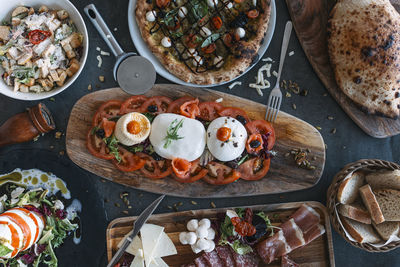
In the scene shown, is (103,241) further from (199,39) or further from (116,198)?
(199,39)

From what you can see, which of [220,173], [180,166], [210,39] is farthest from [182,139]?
[210,39]

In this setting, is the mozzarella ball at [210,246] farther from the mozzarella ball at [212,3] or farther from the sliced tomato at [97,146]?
the mozzarella ball at [212,3]

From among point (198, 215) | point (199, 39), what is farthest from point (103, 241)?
point (199, 39)

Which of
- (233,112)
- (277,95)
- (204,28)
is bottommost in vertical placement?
(277,95)

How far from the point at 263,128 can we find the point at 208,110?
0.54m

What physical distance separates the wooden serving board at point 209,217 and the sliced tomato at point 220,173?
30 centimetres

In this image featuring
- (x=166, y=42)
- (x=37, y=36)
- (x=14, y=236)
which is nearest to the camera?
(x=14, y=236)

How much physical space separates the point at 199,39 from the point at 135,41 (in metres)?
0.60

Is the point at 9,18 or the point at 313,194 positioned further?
the point at 313,194

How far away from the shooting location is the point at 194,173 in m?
3.13

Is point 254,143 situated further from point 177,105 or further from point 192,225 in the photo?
point 192,225

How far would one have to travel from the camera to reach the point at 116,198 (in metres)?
3.24

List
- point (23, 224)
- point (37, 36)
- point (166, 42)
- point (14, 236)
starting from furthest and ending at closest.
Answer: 1. point (166, 42)
2. point (37, 36)
3. point (23, 224)
4. point (14, 236)

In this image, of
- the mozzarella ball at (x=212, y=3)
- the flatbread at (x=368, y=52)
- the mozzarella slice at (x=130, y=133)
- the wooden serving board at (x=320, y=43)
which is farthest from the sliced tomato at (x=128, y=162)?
the flatbread at (x=368, y=52)
